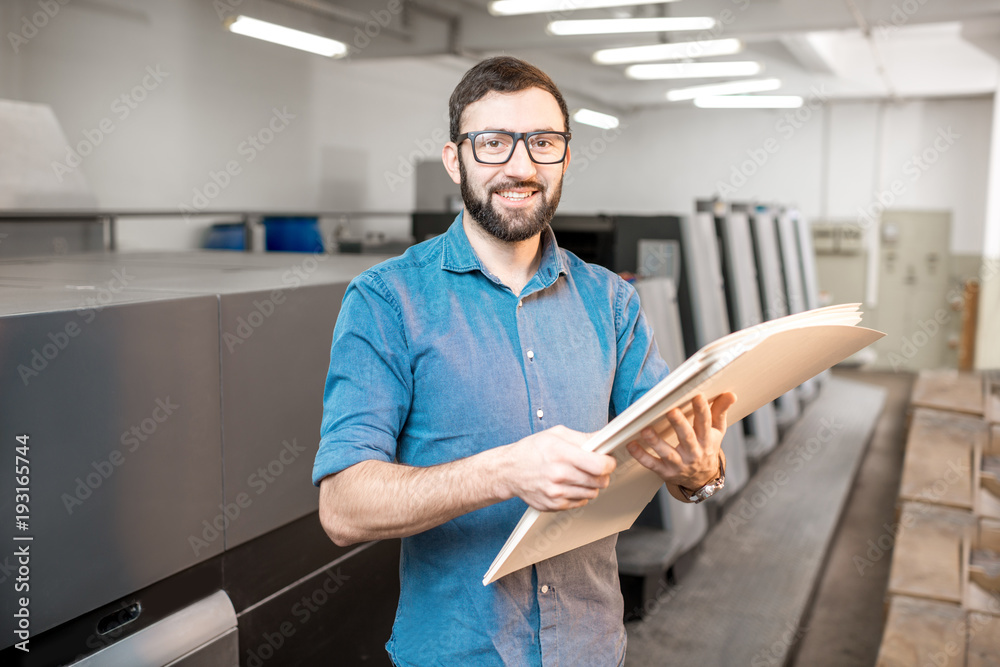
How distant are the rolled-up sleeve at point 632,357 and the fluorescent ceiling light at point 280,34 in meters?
3.99

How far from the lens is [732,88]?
7.89 metres

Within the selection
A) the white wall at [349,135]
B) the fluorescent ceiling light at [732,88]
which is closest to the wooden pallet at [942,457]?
the fluorescent ceiling light at [732,88]

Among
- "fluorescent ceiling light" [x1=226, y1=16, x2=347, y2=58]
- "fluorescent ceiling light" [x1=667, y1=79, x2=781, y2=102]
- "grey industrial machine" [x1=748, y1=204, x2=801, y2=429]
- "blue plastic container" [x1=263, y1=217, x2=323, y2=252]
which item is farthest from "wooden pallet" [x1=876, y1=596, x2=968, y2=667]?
"fluorescent ceiling light" [x1=667, y1=79, x2=781, y2=102]

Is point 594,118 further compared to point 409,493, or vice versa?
point 594,118

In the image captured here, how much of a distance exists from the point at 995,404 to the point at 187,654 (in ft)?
13.5

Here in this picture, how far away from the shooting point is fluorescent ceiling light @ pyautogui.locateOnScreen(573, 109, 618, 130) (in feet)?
30.0

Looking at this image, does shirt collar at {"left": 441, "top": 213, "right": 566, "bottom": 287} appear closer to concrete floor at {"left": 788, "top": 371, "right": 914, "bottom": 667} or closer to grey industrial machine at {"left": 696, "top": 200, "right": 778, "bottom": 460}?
concrete floor at {"left": 788, "top": 371, "right": 914, "bottom": 667}

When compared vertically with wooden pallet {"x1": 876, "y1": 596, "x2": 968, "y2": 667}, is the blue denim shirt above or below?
above

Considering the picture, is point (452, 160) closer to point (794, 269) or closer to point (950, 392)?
point (950, 392)

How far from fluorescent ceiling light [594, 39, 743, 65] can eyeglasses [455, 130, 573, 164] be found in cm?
495

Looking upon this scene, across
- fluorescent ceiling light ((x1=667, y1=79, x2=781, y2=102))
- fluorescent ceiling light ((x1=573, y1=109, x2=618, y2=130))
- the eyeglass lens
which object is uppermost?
fluorescent ceiling light ((x1=667, y1=79, x2=781, y2=102))

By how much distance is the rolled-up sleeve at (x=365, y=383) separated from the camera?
3.18 feet

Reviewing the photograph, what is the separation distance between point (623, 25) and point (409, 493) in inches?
195

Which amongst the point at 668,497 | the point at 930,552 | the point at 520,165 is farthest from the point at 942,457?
the point at 520,165
